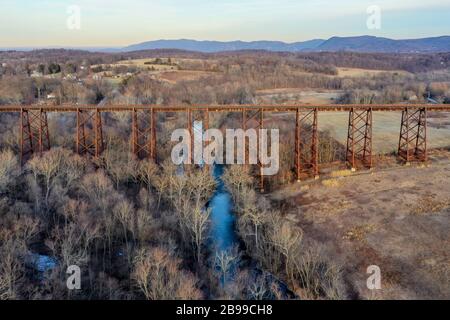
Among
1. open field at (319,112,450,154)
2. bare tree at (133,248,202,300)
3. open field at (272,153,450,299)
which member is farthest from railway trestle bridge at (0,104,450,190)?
bare tree at (133,248,202,300)

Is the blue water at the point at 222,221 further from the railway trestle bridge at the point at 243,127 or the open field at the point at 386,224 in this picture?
the open field at the point at 386,224

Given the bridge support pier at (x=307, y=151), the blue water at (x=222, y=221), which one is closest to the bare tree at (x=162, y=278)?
the blue water at (x=222, y=221)

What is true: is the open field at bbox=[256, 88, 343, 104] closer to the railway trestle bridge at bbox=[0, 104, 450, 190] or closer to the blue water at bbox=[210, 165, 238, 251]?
the railway trestle bridge at bbox=[0, 104, 450, 190]

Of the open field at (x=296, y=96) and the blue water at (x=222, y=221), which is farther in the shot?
the open field at (x=296, y=96)

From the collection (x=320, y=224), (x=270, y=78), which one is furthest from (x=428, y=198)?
(x=270, y=78)

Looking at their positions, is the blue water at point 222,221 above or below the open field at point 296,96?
below

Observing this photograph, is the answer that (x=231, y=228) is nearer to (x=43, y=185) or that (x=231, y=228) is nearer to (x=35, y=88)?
(x=43, y=185)
